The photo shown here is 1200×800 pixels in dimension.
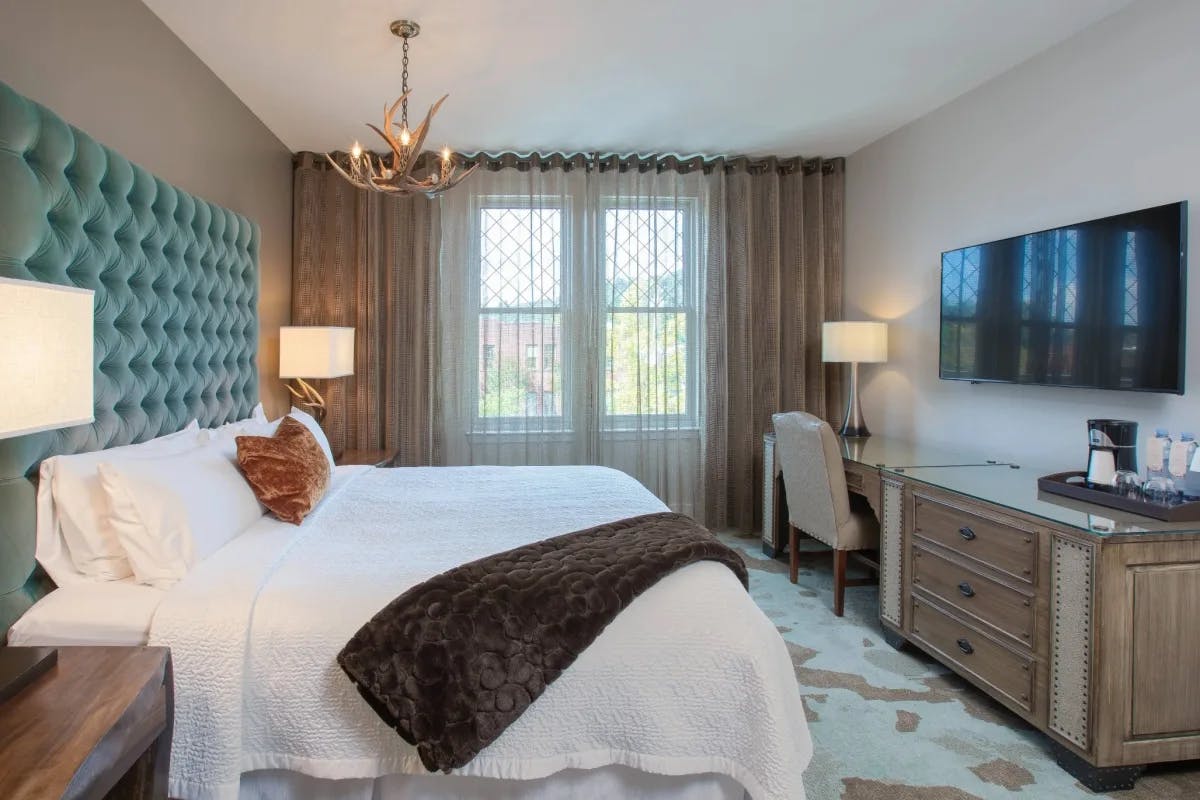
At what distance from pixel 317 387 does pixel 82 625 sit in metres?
2.77

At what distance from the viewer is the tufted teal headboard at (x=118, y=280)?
165 cm

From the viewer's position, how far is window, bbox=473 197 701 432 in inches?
173

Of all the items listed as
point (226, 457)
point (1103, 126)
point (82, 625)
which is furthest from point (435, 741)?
point (1103, 126)

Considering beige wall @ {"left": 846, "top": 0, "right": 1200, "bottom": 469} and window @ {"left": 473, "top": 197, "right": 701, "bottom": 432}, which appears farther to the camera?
window @ {"left": 473, "top": 197, "right": 701, "bottom": 432}

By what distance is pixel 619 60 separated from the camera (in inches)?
120

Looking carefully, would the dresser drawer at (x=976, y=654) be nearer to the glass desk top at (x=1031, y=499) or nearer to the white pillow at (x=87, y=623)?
the glass desk top at (x=1031, y=499)

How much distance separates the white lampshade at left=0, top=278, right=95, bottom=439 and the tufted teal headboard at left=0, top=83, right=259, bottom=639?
0.13ft

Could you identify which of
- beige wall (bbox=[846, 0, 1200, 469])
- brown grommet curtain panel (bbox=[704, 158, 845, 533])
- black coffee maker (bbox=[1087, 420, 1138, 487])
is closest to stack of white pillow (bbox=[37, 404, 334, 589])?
black coffee maker (bbox=[1087, 420, 1138, 487])

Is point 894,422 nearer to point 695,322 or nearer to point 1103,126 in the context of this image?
point 695,322

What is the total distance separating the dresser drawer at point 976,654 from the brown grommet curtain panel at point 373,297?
9.57ft

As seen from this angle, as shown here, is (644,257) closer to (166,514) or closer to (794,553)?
(794,553)

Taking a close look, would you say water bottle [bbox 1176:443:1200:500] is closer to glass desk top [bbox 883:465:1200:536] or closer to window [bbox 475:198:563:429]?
glass desk top [bbox 883:465:1200:536]

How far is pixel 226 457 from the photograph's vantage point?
7.49ft

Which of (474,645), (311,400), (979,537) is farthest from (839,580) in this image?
(311,400)
